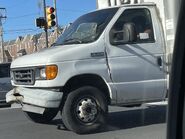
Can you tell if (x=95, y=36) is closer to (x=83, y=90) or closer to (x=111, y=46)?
(x=111, y=46)

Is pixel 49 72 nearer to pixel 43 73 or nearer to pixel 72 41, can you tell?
pixel 43 73

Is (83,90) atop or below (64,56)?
below

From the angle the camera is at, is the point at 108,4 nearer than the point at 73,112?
No

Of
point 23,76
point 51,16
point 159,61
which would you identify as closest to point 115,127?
point 159,61

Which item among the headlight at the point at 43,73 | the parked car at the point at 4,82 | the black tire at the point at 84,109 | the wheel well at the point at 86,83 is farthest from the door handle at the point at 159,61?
the parked car at the point at 4,82

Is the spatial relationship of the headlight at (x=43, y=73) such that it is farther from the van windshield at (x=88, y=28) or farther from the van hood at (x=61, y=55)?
the van windshield at (x=88, y=28)

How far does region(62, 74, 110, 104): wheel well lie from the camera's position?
326 inches

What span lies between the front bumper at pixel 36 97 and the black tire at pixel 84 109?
0.65 feet

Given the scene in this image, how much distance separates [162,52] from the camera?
28.8 feet

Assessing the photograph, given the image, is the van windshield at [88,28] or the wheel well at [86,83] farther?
the van windshield at [88,28]

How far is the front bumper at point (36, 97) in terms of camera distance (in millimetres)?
8117

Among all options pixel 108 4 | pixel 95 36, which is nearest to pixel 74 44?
pixel 95 36

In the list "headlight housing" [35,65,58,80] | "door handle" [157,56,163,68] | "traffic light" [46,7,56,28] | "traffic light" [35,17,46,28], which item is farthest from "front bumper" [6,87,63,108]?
"traffic light" [35,17,46,28]

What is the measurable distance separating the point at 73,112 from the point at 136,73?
1.26 m
